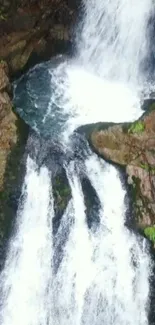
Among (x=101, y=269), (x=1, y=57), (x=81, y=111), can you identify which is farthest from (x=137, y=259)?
(x=1, y=57)

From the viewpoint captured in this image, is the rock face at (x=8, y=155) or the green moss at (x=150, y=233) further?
the green moss at (x=150, y=233)

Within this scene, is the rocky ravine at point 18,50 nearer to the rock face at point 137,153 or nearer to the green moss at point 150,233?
the rock face at point 137,153

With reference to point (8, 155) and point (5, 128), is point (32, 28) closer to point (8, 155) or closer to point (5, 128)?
point (5, 128)

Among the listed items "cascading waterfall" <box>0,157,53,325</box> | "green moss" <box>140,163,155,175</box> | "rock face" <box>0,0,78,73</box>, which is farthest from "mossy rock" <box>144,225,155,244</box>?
"rock face" <box>0,0,78,73</box>

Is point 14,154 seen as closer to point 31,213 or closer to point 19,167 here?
point 19,167

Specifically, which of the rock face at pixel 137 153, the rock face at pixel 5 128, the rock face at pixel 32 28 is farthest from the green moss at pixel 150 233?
the rock face at pixel 32 28

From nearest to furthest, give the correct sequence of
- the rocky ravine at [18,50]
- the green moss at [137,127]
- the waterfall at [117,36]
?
the rocky ravine at [18,50] → the green moss at [137,127] → the waterfall at [117,36]

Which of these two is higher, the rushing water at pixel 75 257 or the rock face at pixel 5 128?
the rock face at pixel 5 128
